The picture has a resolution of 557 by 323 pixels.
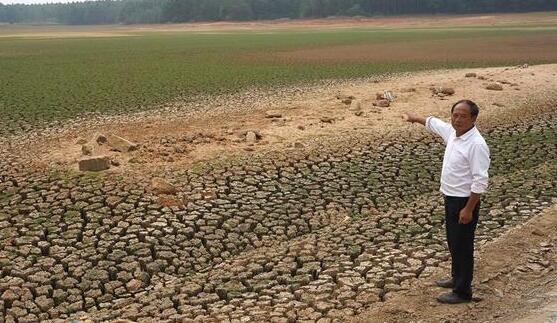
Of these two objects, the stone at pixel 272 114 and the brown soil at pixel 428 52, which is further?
the brown soil at pixel 428 52

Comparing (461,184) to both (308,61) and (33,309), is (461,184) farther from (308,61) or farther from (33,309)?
(308,61)

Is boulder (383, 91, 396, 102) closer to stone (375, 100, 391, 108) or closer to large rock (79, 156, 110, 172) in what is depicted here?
stone (375, 100, 391, 108)

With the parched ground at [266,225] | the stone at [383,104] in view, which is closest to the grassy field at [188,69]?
the parched ground at [266,225]

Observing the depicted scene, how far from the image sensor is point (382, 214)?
26.9 feet

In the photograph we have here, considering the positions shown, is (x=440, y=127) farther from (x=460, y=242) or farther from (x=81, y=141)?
(x=81, y=141)

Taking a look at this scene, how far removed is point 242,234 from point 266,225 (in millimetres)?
448

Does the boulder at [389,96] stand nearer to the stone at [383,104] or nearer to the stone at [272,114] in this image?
the stone at [383,104]

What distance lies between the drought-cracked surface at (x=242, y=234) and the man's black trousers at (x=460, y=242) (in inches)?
29.7

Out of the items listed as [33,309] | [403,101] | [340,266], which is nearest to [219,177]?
[340,266]

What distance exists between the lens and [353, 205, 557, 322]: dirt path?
5.19 metres

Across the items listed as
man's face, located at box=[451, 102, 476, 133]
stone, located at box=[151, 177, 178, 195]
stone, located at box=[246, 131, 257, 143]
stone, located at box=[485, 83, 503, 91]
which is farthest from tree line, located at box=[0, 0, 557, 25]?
man's face, located at box=[451, 102, 476, 133]

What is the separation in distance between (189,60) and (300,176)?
23854 millimetres

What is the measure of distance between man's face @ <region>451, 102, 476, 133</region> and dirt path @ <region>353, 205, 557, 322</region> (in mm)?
1732

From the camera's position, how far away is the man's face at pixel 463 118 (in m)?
4.79
